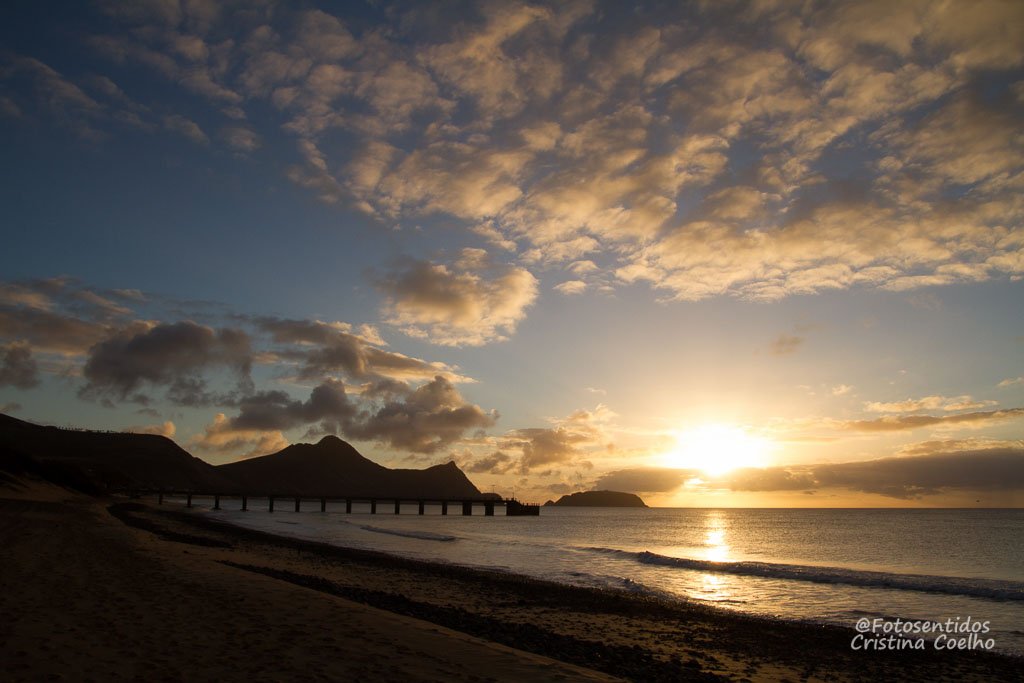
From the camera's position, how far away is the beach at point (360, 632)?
8969 millimetres

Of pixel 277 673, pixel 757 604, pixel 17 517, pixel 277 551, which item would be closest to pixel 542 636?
pixel 277 673

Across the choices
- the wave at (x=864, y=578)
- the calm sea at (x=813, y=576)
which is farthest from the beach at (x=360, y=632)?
the wave at (x=864, y=578)

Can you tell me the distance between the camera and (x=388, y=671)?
916cm

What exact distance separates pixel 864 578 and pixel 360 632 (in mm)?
30875

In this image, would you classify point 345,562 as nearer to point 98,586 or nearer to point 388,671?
point 98,586

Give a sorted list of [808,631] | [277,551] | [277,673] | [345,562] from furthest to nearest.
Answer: [277,551] < [345,562] < [808,631] < [277,673]

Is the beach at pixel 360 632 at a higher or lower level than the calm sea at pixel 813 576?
higher

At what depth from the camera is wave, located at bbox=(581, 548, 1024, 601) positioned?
2790 cm

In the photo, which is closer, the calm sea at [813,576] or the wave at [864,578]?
the calm sea at [813,576]

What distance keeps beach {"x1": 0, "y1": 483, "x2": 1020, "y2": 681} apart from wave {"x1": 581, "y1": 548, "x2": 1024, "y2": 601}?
1462cm

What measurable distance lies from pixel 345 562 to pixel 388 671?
23394 mm

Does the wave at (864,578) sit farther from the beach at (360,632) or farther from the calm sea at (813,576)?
the beach at (360,632)

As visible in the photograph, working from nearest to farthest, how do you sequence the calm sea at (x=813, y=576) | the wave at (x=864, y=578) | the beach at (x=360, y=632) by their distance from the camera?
the beach at (x=360, y=632) → the calm sea at (x=813, y=576) → the wave at (x=864, y=578)

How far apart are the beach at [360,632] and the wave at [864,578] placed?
14620mm
